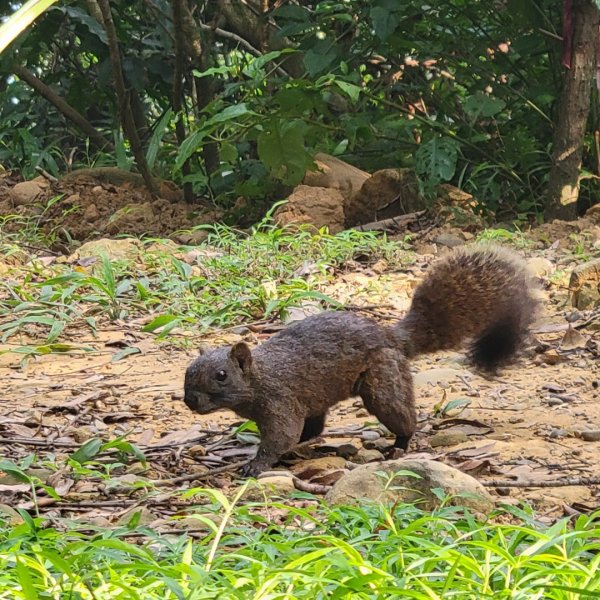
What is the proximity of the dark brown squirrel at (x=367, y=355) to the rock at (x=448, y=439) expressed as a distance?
12 cm

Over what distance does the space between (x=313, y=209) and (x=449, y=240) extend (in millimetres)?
1159

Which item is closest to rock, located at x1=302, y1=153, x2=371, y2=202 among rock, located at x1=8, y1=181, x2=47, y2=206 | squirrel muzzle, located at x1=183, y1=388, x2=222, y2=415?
rock, located at x1=8, y1=181, x2=47, y2=206

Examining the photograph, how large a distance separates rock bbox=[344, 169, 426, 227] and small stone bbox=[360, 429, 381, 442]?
13.7 ft

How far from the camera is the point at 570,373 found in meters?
5.25

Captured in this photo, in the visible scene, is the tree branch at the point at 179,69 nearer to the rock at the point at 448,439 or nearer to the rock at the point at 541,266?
the rock at the point at 541,266

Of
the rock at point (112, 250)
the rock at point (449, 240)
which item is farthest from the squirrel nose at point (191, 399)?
the rock at point (449, 240)

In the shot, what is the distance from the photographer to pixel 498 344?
184 inches

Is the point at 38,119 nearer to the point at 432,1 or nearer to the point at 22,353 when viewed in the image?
the point at 432,1

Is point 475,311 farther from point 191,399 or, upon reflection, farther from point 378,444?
point 191,399

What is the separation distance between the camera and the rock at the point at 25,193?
9.73m

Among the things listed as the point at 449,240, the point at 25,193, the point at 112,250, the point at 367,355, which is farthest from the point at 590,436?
the point at 25,193

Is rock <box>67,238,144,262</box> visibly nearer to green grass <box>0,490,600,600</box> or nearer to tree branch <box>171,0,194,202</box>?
tree branch <box>171,0,194,202</box>

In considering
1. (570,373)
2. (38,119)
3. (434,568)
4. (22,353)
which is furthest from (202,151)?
(434,568)

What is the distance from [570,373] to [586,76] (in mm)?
3543
